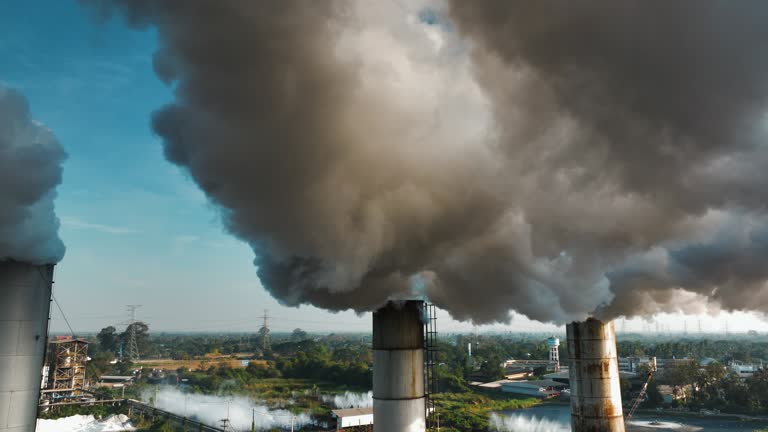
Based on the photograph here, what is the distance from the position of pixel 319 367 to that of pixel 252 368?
10.8m

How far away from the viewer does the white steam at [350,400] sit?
5369cm

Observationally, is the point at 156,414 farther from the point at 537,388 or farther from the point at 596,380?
the point at 537,388

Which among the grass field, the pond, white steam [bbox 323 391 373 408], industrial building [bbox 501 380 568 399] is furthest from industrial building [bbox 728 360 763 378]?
the grass field

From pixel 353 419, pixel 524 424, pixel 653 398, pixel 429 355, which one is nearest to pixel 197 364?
pixel 353 419

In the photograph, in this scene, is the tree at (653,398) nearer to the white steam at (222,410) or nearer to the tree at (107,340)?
the white steam at (222,410)

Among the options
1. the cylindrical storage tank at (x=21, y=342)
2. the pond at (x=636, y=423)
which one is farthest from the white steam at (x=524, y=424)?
the cylindrical storage tank at (x=21, y=342)

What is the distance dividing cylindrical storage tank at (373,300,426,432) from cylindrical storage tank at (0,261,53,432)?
8.30 metres

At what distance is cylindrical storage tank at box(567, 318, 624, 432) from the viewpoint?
1465 centimetres

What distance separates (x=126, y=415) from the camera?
39375 mm

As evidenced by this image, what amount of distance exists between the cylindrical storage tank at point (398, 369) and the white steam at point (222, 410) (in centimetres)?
3013

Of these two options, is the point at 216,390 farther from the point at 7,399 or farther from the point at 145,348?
the point at 145,348

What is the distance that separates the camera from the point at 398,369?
13.9m

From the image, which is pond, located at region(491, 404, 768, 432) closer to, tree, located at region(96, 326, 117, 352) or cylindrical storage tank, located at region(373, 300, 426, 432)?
cylindrical storage tank, located at region(373, 300, 426, 432)

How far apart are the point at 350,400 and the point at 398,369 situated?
46.6 metres
